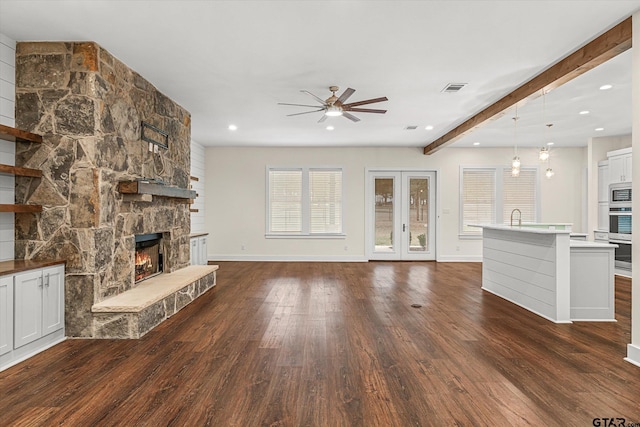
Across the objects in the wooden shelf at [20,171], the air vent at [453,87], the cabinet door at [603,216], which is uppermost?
the air vent at [453,87]

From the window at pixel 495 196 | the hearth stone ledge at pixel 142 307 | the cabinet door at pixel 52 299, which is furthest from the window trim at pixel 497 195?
the cabinet door at pixel 52 299

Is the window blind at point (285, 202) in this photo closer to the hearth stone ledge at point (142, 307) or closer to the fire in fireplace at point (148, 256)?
the fire in fireplace at point (148, 256)

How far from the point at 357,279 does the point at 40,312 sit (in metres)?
4.81

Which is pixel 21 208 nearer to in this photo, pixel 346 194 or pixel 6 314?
pixel 6 314

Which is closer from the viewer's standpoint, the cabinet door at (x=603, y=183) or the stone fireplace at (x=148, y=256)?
the stone fireplace at (x=148, y=256)

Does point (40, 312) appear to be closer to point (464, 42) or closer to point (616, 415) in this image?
point (616, 415)

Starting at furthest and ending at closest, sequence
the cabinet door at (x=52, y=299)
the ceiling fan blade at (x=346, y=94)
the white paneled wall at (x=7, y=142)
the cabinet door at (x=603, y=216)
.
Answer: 1. the cabinet door at (x=603, y=216)
2. the ceiling fan blade at (x=346, y=94)
3. the white paneled wall at (x=7, y=142)
4. the cabinet door at (x=52, y=299)

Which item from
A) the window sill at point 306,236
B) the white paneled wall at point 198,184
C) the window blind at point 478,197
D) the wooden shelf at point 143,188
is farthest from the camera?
the window blind at point 478,197

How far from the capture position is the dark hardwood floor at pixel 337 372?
7.39ft

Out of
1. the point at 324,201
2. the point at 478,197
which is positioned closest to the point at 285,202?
the point at 324,201

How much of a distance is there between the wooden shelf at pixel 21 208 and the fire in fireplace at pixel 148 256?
1.21m

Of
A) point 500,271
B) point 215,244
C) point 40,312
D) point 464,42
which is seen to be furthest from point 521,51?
point 215,244

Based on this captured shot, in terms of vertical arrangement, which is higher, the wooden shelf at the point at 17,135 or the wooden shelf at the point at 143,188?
the wooden shelf at the point at 17,135

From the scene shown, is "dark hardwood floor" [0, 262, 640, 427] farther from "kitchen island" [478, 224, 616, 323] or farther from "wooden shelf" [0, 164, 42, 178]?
"wooden shelf" [0, 164, 42, 178]
